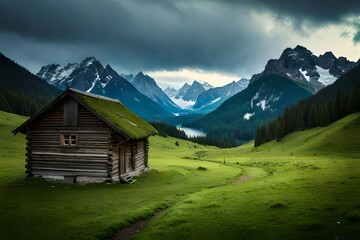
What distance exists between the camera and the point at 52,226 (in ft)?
61.2

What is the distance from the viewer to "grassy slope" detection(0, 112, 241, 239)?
1805 cm

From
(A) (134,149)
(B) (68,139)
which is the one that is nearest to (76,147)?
(B) (68,139)

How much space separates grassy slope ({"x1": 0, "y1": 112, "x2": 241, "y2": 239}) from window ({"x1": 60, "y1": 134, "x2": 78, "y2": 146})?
16.6 feet

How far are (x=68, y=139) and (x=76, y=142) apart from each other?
4.58 ft

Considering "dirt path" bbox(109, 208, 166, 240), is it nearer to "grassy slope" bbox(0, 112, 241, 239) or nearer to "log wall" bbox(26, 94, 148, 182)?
"grassy slope" bbox(0, 112, 241, 239)

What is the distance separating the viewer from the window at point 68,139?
118 feet

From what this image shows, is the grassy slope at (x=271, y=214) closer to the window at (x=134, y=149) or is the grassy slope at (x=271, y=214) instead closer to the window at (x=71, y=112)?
the window at (x=134, y=149)

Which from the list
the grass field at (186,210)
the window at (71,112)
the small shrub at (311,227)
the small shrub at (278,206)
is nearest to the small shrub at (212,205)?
the grass field at (186,210)

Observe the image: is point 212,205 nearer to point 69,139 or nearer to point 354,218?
point 354,218

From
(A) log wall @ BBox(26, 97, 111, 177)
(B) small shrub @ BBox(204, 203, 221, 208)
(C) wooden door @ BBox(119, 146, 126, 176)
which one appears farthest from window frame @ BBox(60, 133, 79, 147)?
(B) small shrub @ BBox(204, 203, 221, 208)

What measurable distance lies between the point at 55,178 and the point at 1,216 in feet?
51.1

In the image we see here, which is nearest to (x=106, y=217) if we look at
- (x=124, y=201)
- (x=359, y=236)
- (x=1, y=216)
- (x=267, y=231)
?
(x=124, y=201)

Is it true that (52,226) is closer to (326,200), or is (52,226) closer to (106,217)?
(106,217)

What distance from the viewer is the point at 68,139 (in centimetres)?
3631
